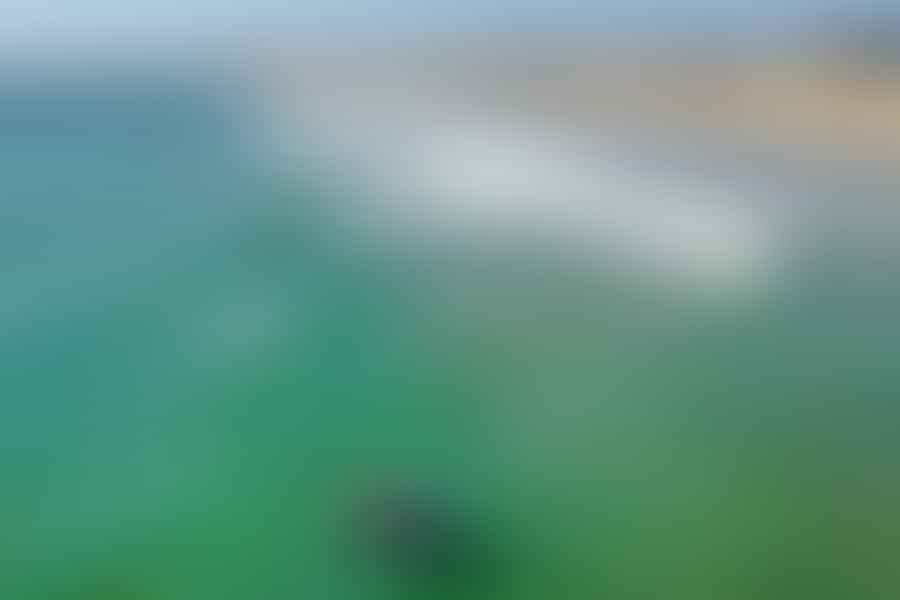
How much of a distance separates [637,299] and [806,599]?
56 centimetres

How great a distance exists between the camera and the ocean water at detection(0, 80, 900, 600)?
1.00 metres

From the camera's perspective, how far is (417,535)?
3.20ft

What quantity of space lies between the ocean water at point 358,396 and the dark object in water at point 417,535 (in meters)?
0.01

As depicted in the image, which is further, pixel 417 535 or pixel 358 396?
pixel 358 396

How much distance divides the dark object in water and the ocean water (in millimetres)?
12

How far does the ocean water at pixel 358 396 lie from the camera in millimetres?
1001

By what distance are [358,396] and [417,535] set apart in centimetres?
29

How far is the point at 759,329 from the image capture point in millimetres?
1277

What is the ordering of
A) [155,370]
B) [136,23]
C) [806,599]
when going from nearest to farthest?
1. [806,599]
2. [155,370]
3. [136,23]

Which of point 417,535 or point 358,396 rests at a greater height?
point 358,396

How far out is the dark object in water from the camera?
0.95 m

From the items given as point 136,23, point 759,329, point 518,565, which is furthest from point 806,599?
point 136,23

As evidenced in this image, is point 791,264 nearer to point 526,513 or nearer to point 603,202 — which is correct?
point 603,202

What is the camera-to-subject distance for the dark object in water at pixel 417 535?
95 cm
